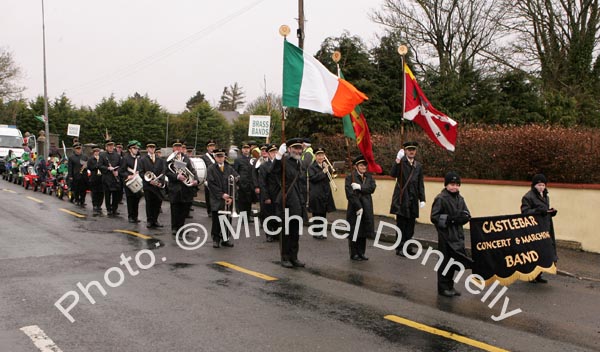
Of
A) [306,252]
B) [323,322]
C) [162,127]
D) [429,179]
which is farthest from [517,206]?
[162,127]

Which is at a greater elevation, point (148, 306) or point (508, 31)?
point (508, 31)

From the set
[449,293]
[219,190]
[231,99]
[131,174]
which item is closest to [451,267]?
[449,293]

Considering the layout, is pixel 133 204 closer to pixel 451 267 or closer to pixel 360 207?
pixel 360 207

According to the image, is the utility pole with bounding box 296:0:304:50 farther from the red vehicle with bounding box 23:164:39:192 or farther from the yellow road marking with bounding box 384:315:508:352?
the yellow road marking with bounding box 384:315:508:352

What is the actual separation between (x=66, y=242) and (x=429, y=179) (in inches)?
332

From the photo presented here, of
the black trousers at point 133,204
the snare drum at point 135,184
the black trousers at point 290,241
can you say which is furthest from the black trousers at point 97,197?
the black trousers at point 290,241

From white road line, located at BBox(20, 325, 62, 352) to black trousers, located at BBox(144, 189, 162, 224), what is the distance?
25.6ft

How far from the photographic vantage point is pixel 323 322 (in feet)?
20.2

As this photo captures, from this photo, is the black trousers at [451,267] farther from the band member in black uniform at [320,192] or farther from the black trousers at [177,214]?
the black trousers at [177,214]

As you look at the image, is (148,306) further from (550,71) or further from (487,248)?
(550,71)

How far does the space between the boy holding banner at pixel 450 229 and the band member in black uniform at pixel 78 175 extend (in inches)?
520

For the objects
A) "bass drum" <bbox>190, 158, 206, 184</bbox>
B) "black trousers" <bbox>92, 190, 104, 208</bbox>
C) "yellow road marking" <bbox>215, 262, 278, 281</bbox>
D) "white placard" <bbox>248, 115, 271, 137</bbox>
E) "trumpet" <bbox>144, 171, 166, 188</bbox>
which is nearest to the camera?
"yellow road marking" <bbox>215, 262, 278, 281</bbox>

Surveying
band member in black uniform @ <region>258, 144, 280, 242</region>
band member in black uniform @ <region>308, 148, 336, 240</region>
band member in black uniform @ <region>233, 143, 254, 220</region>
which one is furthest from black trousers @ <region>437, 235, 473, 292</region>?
band member in black uniform @ <region>233, 143, 254, 220</region>

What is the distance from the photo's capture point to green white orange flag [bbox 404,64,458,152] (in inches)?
461
